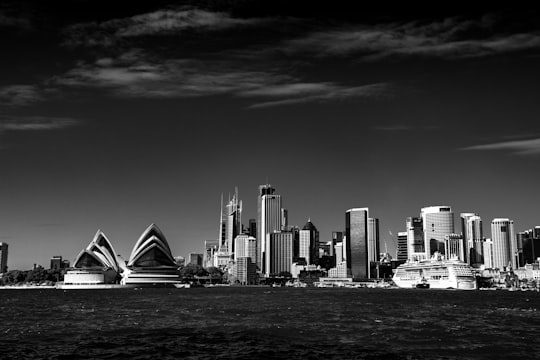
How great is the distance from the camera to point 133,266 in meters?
184

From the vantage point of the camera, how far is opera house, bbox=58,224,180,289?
183250 millimetres

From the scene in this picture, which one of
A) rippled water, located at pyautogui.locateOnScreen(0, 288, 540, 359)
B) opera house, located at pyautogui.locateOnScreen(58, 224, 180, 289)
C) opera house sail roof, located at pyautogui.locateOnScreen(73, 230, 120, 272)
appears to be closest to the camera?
rippled water, located at pyautogui.locateOnScreen(0, 288, 540, 359)

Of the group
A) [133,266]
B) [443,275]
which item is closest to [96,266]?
[133,266]

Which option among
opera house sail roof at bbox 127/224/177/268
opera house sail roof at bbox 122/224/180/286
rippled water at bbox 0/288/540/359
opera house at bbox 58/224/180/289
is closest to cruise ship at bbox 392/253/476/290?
opera house at bbox 58/224/180/289

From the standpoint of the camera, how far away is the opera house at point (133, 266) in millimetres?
183250

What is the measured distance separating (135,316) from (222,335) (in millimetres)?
17929

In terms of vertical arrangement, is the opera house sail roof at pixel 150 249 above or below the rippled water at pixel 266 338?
above

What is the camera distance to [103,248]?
629ft

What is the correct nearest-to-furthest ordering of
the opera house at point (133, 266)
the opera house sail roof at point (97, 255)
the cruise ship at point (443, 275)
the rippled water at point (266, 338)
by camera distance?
the rippled water at point (266, 338) < the cruise ship at point (443, 275) < the opera house at point (133, 266) < the opera house sail roof at point (97, 255)

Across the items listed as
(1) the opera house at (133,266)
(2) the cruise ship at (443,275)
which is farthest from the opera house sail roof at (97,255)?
(2) the cruise ship at (443,275)

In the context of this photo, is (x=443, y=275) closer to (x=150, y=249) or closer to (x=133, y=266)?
(x=150, y=249)

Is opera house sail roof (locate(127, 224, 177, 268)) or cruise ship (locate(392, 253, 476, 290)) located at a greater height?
opera house sail roof (locate(127, 224, 177, 268))

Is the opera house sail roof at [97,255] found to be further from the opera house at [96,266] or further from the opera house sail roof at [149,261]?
the opera house sail roof at [149,261]

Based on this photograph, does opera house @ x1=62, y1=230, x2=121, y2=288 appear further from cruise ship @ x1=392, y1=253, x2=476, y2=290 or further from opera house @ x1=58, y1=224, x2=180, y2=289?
cruise ship @ x1=392, y1=253, x2=476, y2=290
